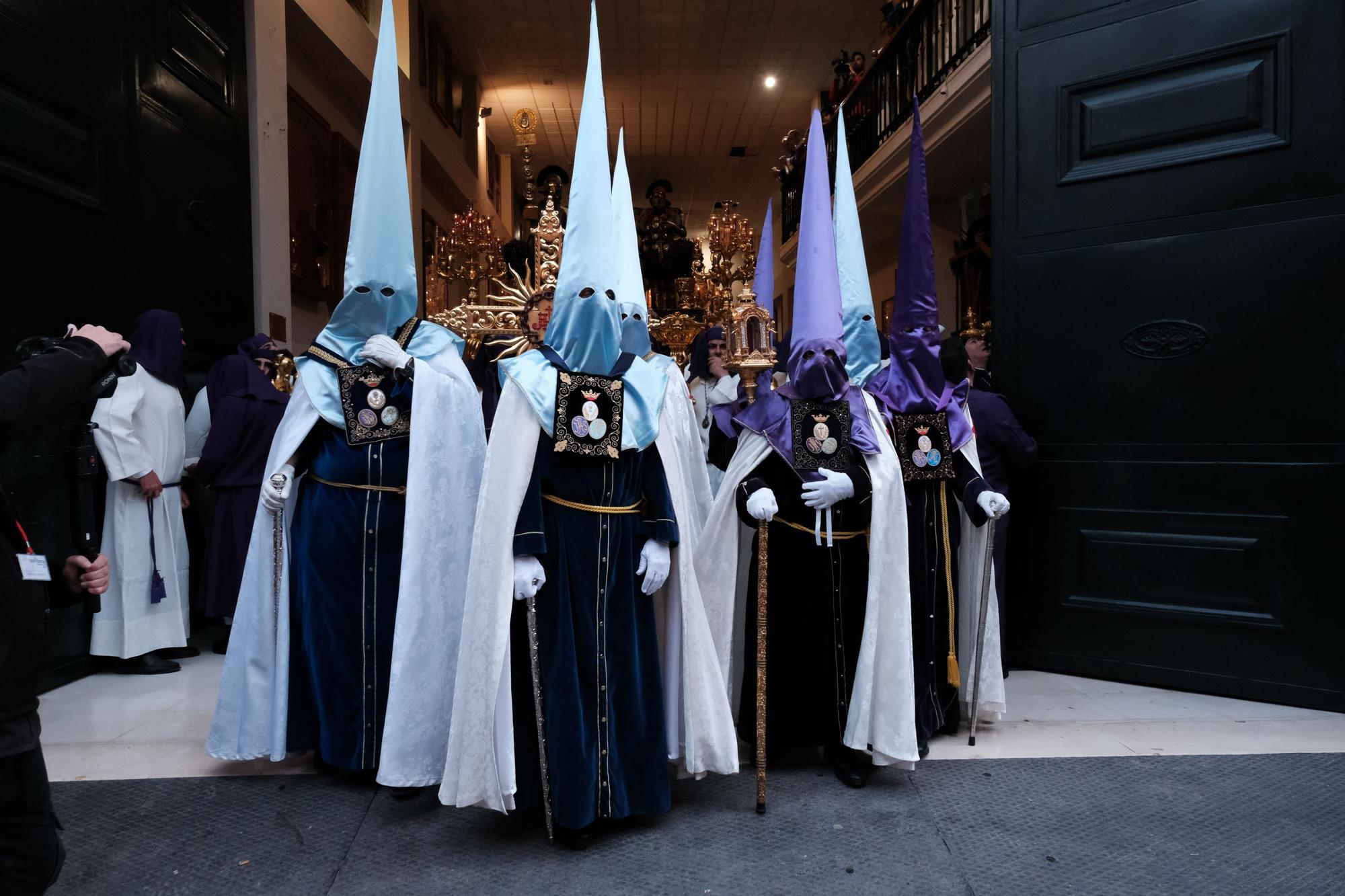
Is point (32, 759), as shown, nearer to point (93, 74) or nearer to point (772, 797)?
point (772, 797)

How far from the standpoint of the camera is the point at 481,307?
5.80 metres

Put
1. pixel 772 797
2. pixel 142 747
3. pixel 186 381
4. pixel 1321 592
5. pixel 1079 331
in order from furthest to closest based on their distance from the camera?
1. pixel 186 381
2. pixel 1079 331
3. pixel 1321 592
4. pixel 142 747
5. pixel 772 797

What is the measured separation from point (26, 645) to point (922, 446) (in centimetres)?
307

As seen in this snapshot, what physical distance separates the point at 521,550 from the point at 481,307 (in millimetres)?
3553

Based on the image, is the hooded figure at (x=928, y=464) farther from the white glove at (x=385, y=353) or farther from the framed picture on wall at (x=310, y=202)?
the framed picture on wall at (x=310, y=202)

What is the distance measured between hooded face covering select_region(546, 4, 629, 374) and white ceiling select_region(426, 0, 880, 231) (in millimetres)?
8540

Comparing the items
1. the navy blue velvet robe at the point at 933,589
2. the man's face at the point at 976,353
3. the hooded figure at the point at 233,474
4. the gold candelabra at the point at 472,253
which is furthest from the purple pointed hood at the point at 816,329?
the gold candelabra at the point at 472,253

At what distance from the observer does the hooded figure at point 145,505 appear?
14.9ft

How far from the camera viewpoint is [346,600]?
3209mm

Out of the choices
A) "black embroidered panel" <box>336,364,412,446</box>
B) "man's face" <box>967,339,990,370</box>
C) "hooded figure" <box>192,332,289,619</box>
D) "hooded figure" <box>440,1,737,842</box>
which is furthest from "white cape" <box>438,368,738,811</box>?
"man's face" <box>967,339,990,370</box>

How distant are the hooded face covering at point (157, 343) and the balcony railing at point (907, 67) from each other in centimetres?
435

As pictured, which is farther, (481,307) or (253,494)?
(481,307)

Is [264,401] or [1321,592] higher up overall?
[264,401]

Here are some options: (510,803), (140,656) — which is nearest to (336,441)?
(510,803)
